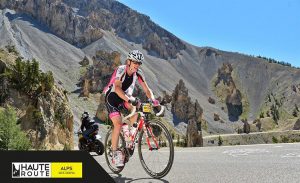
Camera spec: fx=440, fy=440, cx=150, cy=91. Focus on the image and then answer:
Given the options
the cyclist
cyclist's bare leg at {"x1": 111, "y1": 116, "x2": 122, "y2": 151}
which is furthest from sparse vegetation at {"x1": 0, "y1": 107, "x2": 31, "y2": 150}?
the cyclist

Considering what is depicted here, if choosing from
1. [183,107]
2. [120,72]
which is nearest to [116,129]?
[120,72]

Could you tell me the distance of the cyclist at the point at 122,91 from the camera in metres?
9.65

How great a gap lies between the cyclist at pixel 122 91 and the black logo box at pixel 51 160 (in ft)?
7.34

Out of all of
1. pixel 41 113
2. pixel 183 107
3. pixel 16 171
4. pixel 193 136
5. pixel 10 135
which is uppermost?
pixel 183 107

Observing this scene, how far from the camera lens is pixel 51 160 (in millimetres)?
7516

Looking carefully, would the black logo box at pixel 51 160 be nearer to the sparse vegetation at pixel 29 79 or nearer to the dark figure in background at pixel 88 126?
the dark figure in background at pixel 88 126

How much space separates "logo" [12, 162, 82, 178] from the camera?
7.31m

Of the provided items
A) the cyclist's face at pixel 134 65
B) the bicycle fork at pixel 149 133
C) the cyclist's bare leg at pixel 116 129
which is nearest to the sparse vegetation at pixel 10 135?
the cyclist's bare leg at pixel 116 129

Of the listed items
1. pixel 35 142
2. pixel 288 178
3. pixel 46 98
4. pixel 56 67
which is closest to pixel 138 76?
pixel 288 178

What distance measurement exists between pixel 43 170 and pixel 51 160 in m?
0.25

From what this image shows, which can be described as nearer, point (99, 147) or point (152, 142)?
point (152, 142)

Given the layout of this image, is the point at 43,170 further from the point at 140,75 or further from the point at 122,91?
the point at 140,75

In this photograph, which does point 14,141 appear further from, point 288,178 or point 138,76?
point 288,178

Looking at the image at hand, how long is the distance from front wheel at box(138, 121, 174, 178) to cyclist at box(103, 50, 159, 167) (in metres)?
0.53
